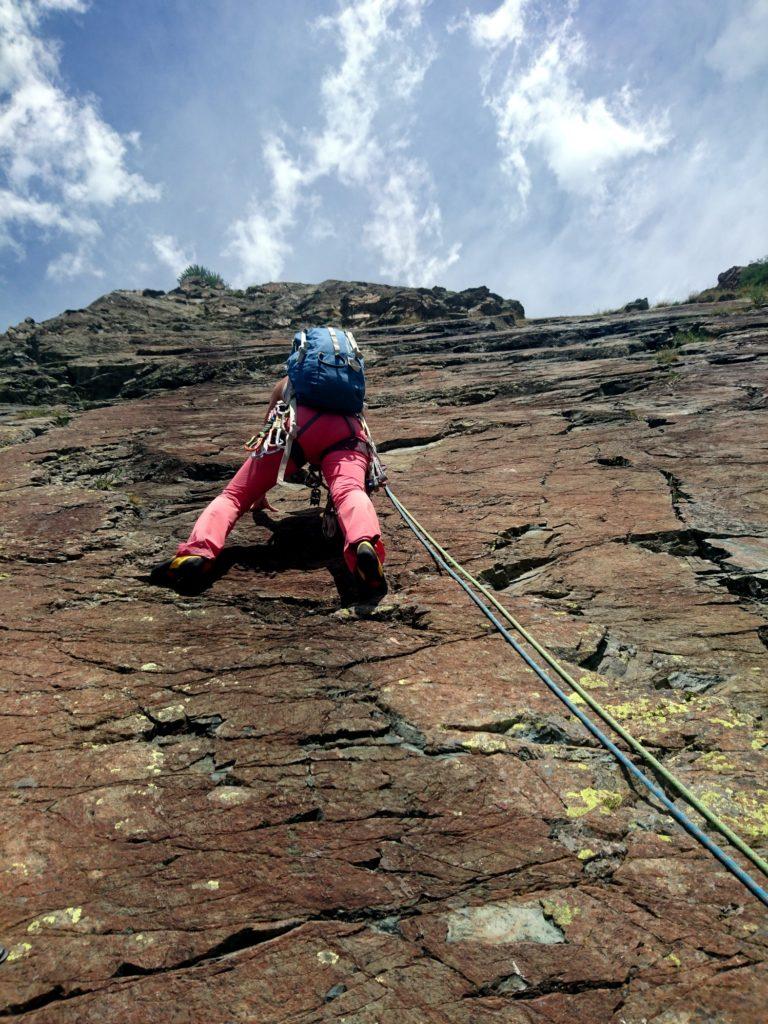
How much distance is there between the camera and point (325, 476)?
4.49 metres

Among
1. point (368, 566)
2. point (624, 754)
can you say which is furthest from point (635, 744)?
point (368, 566)

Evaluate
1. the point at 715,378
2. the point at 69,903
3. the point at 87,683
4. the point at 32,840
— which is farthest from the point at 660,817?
the point at 715,378

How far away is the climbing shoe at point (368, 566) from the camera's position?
367cm

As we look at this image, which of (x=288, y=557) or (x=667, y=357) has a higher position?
(x=667, y=357)

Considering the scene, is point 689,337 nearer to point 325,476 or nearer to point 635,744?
point 325,476

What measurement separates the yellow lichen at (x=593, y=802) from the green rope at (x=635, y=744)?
20 centimetres

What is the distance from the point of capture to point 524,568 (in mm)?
4293

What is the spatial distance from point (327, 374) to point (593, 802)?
3.43 metres

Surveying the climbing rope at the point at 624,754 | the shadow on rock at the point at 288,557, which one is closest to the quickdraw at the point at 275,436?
the shadow on rock at the point at 288,557

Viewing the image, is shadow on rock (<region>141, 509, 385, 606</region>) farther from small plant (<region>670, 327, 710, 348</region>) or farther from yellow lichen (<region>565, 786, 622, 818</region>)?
small plant (<region>670, 327, 710, 348</region>)

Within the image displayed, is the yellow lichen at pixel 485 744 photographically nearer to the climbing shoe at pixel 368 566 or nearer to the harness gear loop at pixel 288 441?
the climbing shoe at pixel 368 566

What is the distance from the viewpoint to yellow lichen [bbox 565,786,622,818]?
2219 millimetres

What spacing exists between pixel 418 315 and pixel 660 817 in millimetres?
18533

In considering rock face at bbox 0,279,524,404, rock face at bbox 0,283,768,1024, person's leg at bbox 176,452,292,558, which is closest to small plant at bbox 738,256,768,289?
rock face at bbox 0,279,524,404
